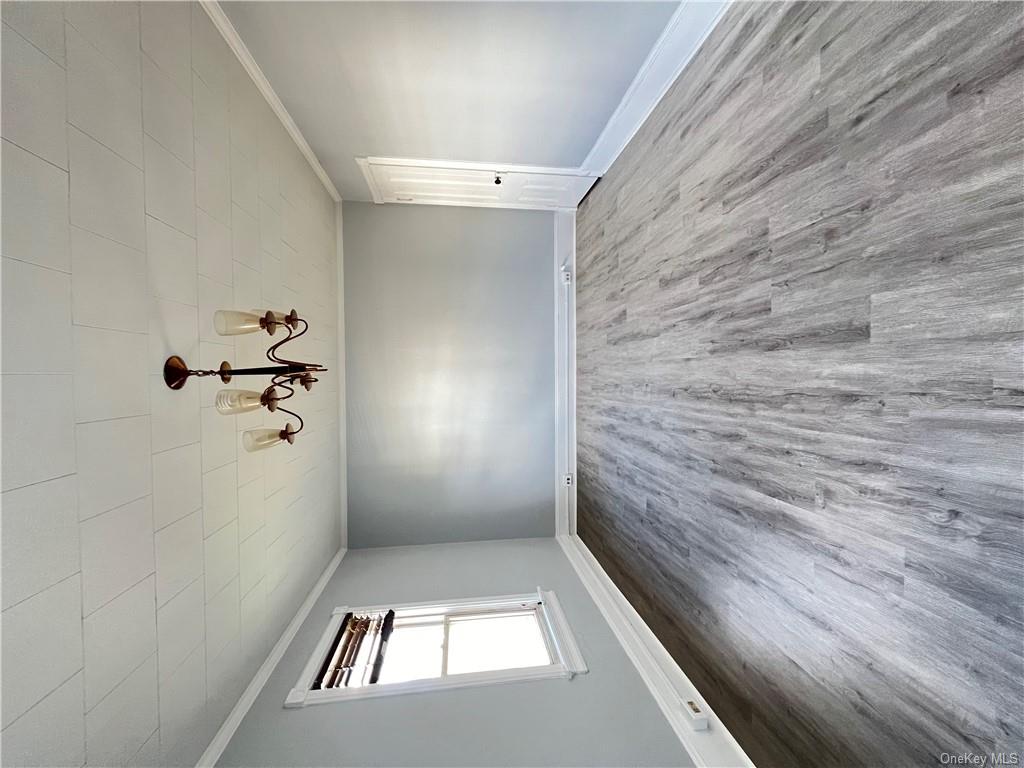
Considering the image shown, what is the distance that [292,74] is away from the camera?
1485 millimetres

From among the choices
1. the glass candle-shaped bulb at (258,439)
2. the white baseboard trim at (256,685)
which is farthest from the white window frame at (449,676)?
the glass candle-shaped bulb at (258,439)

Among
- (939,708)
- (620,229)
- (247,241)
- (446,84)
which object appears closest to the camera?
(939,708)

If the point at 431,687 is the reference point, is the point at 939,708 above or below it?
above

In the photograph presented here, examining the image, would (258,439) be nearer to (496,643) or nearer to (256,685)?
(256,685)

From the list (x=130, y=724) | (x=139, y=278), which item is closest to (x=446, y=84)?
(x=139, y=278)

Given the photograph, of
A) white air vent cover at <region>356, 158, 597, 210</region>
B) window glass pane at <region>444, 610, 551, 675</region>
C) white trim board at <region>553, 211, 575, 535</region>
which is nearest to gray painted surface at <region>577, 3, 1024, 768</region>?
window glass pane at <region>444, 610, 551, 675</region>

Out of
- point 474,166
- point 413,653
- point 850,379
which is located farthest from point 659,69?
point 413,653

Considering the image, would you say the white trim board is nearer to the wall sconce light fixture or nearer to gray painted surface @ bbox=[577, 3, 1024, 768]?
gray painted surface @ bbox=[577, 3, 1024, 768]

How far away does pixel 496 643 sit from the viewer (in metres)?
1.85

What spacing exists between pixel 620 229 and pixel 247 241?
1779 millimetres

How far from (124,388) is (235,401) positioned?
0.23 meters

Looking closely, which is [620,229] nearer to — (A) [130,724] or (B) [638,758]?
(B) [638,758]

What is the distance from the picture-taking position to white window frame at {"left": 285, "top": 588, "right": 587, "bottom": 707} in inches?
56.2

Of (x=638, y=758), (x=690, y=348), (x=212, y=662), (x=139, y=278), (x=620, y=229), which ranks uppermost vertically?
(x=620, y=229)
